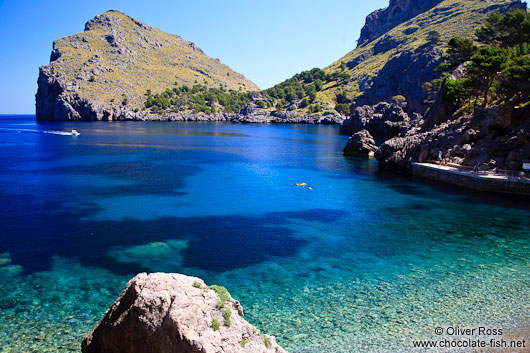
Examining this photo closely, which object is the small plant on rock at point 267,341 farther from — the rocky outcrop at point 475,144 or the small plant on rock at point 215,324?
the rocky outcrop at point 475,144

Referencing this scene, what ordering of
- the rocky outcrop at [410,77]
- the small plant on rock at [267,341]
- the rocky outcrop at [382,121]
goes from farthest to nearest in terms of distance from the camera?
the rocky outcrop at [410,77] < the rocky outcrop at [382,121] < the small plant on rock at [267,341]

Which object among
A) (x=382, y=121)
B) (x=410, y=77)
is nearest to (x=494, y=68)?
(x=382, y=121)

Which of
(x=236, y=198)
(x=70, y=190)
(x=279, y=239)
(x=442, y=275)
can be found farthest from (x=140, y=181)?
(x=442, y=275)

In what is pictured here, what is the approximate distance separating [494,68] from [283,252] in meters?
46.0

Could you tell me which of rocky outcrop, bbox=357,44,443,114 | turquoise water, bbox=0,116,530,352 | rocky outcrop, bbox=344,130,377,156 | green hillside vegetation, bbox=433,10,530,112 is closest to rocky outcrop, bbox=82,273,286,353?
turquoise water, bbox=0,116,530,352

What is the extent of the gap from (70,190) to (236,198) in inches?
780

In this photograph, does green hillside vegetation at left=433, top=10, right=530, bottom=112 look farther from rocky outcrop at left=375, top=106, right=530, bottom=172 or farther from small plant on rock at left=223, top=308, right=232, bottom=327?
small plant on rock at left=223, top=308, right=232, bottom=327

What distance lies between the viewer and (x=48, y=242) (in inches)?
1049

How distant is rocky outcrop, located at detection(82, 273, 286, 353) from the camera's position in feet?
31.7

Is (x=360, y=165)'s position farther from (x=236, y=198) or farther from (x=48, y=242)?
(x=48, y=242)

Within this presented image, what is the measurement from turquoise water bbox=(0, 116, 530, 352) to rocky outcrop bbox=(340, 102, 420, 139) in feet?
243

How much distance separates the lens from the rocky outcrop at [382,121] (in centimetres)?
11956

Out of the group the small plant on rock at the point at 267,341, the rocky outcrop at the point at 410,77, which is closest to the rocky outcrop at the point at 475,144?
the small plant on rock at the point at 267,341

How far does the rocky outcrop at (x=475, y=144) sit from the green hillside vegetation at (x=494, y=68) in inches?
124
